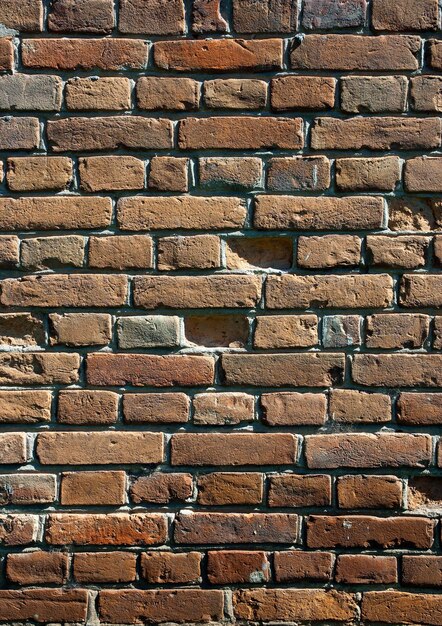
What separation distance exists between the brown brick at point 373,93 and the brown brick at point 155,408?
0.91m

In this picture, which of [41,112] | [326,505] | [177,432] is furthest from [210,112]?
[326,505]

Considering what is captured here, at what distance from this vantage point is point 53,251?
5.80 feet

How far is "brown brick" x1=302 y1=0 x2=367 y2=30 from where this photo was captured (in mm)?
1759

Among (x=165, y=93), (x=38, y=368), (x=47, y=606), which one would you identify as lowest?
(x=47, y=606)

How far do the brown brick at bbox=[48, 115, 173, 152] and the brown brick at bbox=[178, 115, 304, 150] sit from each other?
58mm

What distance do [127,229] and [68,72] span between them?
46cm

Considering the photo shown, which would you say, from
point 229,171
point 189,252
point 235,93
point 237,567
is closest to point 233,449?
point 237,567

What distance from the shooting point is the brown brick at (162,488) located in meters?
1.76

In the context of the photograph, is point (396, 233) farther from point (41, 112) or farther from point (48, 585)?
point (48, 585)

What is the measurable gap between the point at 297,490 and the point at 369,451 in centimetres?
22

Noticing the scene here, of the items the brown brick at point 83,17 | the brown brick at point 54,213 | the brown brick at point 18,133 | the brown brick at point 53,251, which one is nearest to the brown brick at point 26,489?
the brown brick at point 53,251

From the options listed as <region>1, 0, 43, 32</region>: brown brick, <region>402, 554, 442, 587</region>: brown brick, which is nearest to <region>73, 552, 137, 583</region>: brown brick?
<region>402, 554, 442, 587</region>: brown brick

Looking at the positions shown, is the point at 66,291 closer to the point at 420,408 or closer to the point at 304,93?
the point at 304,93

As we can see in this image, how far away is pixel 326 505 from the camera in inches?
69.4
